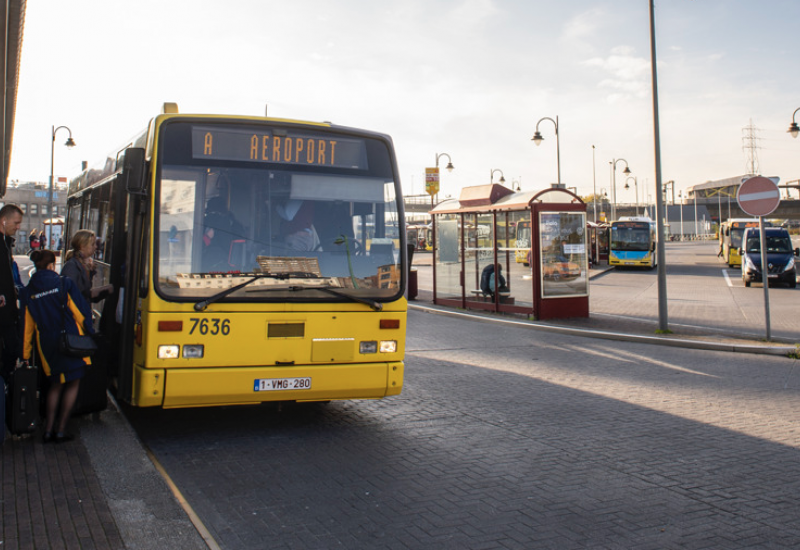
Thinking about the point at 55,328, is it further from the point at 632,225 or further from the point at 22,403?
the point at 632,225

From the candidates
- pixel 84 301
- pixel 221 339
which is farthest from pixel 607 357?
pixel 84 301

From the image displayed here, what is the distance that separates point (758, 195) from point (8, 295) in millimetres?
11661

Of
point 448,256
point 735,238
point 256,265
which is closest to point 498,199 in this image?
point 448,256

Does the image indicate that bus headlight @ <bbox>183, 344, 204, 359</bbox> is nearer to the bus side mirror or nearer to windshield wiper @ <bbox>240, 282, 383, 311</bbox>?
windshield wiper @ <bbox>240, 282, 383, 311</bbox>

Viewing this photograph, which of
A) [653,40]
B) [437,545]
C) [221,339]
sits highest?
[653,40]

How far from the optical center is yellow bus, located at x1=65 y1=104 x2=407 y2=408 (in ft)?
19.3

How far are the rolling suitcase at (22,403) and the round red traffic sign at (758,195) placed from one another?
444 inches

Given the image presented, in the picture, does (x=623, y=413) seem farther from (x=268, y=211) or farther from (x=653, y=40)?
(x=653, y=40)

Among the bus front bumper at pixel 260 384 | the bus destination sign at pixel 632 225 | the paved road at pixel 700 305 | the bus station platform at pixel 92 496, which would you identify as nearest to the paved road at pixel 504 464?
the bus station platform at pixel 92 496

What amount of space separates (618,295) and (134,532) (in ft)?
71.3

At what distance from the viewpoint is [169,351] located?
583 centimetres

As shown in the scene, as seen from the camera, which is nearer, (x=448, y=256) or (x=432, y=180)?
(x=448, y=256)

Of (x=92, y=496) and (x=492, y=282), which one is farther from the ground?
(x=492, y=282)

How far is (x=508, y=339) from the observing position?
43.7 feet
